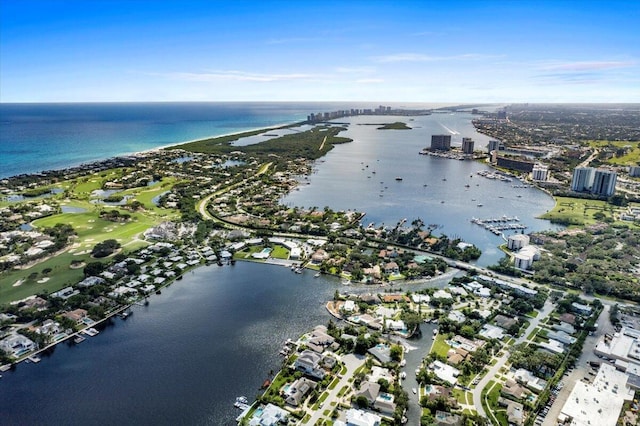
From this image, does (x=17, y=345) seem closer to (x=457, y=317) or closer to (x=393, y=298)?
(x=393, y=298)

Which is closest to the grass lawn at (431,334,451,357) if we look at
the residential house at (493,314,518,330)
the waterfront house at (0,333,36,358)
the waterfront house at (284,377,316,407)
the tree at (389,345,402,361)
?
the tree at (389,345,402,361)

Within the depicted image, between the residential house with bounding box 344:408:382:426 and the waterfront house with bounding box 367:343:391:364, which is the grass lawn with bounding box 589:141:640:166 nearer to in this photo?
the waterfront house with bounding box 367:343:391:364

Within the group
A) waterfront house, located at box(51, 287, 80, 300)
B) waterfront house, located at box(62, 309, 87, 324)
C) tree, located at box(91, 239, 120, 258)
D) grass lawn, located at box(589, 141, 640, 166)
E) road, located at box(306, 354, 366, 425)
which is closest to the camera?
road, located at box(306, 354, 366, 425)

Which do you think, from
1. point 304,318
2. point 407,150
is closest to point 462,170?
point 407,150

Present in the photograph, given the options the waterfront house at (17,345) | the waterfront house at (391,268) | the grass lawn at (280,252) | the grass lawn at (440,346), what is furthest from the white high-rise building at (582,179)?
the waterfront house at (17,345)

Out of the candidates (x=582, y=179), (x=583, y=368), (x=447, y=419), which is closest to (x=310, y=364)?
(x=447, y=419)

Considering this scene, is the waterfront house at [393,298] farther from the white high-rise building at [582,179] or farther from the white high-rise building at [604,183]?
the white high-rise building at [582,179]
